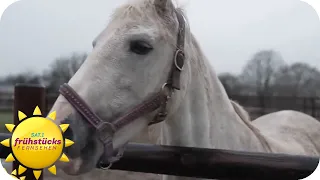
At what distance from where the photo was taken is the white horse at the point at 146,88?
3.52ft

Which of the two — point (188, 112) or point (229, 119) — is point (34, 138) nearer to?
point (188, 112)

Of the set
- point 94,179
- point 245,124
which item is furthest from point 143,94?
point 94,179

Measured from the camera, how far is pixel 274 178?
1.17 meters

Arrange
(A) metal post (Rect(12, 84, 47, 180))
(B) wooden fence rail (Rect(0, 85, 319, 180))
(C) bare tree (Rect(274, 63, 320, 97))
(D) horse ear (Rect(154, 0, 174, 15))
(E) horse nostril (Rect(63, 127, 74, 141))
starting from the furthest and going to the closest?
(C) bare tree (Rect(274, 63, 320, 97))
(A) metal post (Rect(12, 84, 47, 180))
(D) horse ear (Rect(154, 0, 174, 15))
(B) wooden fence rail (Rect(0, 85, 319, 180))
(E) horse nostril (Rect(63, 127, 74, 141))

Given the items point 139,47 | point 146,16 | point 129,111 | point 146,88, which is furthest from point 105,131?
point 146,16

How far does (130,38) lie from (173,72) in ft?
0.80

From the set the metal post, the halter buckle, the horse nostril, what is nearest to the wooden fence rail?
the metal post

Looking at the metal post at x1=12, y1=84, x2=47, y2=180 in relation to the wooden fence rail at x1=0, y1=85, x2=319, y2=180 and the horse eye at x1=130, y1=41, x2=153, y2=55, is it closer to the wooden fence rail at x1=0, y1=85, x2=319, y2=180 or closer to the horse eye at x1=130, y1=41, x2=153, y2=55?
the wooden fence rail at x1=0, y1=85, x2=319, y2=180

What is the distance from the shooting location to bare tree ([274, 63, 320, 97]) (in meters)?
6.59

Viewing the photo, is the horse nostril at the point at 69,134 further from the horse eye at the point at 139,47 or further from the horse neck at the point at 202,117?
the horse neck at the point at 202,117

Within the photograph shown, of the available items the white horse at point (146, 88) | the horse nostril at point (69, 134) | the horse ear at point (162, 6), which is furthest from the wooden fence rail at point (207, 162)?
the horse ear at point (162, 6)

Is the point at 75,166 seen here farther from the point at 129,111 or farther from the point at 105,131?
the point at 129,111

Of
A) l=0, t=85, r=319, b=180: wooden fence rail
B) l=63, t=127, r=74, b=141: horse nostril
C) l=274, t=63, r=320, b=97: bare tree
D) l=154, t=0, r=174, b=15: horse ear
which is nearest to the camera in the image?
l=63, t=127, r=74, b=141: horse nostril

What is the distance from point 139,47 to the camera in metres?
1.18
